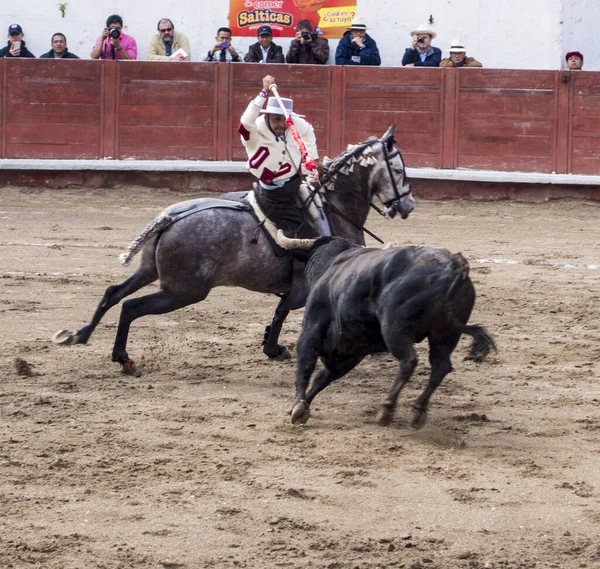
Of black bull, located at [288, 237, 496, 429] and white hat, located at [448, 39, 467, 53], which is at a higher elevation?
white hat, located at [448, 39, 467, 53]

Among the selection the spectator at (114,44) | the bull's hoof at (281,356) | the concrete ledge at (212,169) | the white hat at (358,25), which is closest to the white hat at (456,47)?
the white hat at (358,25)

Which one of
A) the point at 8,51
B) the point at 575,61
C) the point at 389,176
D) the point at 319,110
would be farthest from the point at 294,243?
the point at 8,51

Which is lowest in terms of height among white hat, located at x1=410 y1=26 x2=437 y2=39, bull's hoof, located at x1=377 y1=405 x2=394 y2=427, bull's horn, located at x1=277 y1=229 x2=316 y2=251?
bull's hoof, located at x1=377 y1=405 x2=394 y2=427

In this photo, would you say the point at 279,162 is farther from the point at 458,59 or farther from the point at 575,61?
the point at 575,61

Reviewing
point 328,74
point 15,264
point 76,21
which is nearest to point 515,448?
point 15,264

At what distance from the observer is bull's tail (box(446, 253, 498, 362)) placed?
4.36 meters

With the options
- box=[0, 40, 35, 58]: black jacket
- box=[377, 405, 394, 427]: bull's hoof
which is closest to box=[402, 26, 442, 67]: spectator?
box=[0, 40, 35, 58]: black jacket

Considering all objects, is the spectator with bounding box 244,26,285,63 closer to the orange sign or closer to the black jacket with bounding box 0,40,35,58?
the orange sign

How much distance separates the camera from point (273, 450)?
447 centimetres

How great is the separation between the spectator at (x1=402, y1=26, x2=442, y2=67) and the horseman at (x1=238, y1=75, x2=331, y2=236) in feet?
22.1

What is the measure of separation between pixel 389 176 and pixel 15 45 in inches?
303

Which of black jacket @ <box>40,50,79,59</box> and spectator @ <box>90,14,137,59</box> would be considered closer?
spectator @ <box>90,14,137,59</box>

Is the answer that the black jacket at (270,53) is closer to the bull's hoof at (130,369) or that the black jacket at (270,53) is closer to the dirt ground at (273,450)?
the dirt ground at (273,450)

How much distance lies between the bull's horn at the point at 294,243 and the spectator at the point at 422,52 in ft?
23.5
